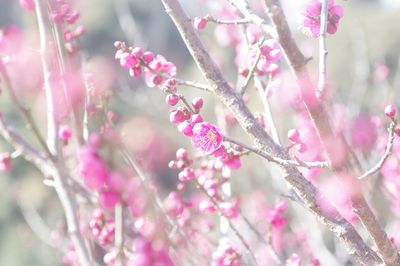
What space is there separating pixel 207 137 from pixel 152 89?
5078mm

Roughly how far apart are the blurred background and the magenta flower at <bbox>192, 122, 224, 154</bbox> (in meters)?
0.33

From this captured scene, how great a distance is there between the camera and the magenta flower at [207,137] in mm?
1310

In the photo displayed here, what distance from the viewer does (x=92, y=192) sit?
1991mm

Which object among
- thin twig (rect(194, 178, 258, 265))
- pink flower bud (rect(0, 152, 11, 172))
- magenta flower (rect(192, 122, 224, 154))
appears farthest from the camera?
pink flower bud (rect(0, 152, 11, 172))

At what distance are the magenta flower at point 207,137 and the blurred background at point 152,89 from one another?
33 cm

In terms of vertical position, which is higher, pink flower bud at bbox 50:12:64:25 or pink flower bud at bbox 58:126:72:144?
pink flower bud at bbox 50:12:64:25

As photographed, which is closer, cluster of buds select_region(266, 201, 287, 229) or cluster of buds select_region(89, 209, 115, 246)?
cluster of buds select_region(89, 209, 115, 246)

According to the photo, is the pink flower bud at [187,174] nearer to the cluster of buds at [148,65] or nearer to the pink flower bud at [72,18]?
the cluster of buds at [148,65]

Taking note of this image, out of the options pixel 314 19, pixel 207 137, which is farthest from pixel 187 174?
pixel 314 19

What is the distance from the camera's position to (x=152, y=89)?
636cm

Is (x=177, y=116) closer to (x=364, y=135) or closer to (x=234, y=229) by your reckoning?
(x=234, y=229)

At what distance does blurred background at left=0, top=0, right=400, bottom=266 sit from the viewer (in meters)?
2.82

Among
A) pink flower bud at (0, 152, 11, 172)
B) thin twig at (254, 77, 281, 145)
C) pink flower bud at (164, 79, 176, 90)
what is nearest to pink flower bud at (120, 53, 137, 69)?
pink flower bud at (164, 79, 176, 90)

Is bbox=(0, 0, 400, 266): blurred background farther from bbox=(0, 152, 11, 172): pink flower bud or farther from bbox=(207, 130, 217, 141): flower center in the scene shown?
bbox=(207, 130, 217, 141): flower center
